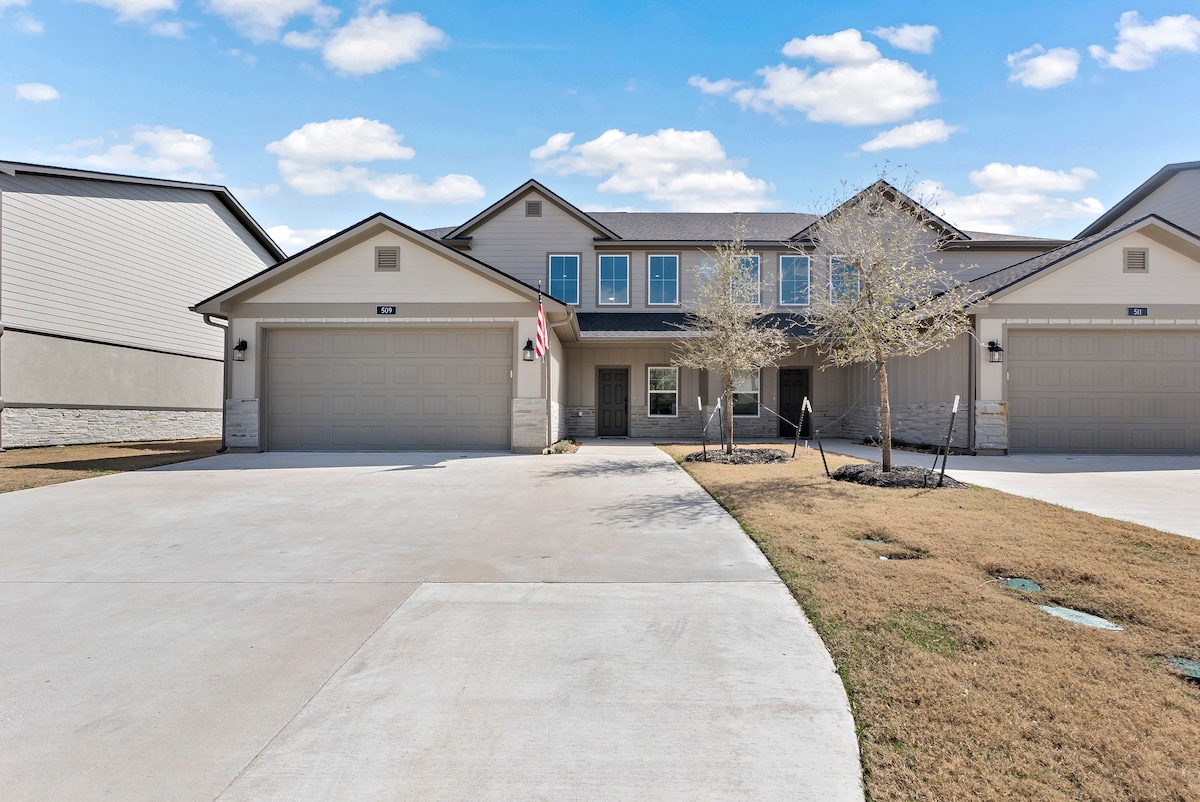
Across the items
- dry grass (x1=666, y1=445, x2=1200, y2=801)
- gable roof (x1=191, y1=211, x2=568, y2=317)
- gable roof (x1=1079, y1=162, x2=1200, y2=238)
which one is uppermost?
gable roof (x1=1079, y1=162, x2=1200, y2=238)

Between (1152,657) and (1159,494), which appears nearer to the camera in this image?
(1152,657)

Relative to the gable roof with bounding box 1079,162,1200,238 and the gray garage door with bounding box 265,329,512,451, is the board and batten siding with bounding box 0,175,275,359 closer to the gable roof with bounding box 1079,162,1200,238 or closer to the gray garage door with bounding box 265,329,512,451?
the gray garage door with bounding box 265,329,512,451

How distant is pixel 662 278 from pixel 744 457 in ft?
27.3

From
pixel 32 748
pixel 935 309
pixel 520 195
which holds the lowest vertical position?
pixel 32 748

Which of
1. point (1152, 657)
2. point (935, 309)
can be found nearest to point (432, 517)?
point (1152, 657)

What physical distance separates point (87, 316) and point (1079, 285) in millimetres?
23705

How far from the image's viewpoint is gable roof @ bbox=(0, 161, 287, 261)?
48.9ft

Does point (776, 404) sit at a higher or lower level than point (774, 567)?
higher

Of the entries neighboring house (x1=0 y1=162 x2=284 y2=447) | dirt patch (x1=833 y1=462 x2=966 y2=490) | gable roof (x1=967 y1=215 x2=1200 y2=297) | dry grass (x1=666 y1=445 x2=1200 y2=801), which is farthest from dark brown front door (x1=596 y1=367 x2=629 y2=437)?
neighboring house (x1=0 y1=162 x2=284 y2=447)

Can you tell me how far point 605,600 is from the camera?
4328mm

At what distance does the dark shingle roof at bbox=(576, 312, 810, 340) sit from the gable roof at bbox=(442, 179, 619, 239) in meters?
2.44

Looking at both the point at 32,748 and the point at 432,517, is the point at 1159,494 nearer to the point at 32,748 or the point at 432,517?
the point at 432,517

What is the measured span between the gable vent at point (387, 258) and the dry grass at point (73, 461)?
551 cm

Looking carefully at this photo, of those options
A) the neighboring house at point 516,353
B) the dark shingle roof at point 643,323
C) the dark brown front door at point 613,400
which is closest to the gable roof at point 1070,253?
the neighboring house at point 516,353
